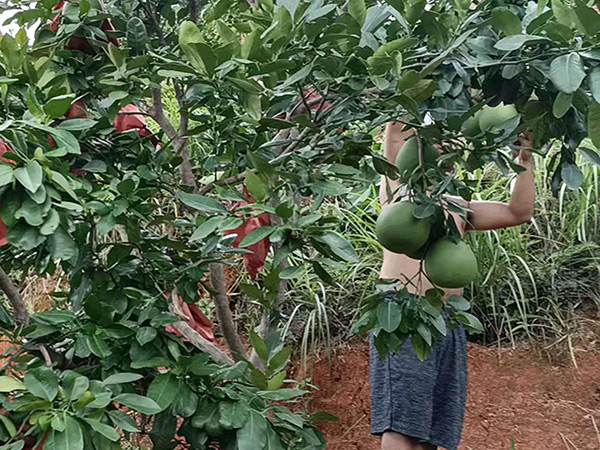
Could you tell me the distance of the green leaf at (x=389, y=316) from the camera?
126 centimetres

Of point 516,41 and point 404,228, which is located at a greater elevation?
point 516,41

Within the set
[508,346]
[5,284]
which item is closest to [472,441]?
[508,346]

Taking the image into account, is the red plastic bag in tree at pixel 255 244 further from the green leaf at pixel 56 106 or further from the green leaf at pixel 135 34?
the green leaf at pixel 56 106

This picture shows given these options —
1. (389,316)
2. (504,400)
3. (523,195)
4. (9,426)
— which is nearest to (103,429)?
(9,426)

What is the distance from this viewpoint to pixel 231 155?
4.82 ft

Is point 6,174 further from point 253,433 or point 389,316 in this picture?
point 389,316

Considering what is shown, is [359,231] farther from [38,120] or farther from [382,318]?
[38,120]

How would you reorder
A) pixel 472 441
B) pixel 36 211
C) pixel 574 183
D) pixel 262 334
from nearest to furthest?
pixel 36 211, pixel 574 183, pixel 262 334, pixel 472 441

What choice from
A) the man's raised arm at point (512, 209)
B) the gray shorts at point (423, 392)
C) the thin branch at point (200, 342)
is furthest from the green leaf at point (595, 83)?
the gray shorts at point (423, 392)

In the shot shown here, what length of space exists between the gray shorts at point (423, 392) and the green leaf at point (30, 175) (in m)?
1.43

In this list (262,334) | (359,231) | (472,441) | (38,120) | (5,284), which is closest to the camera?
(38,120)

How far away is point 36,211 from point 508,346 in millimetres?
2734

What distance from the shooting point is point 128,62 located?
124cm

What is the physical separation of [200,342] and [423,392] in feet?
2.70
